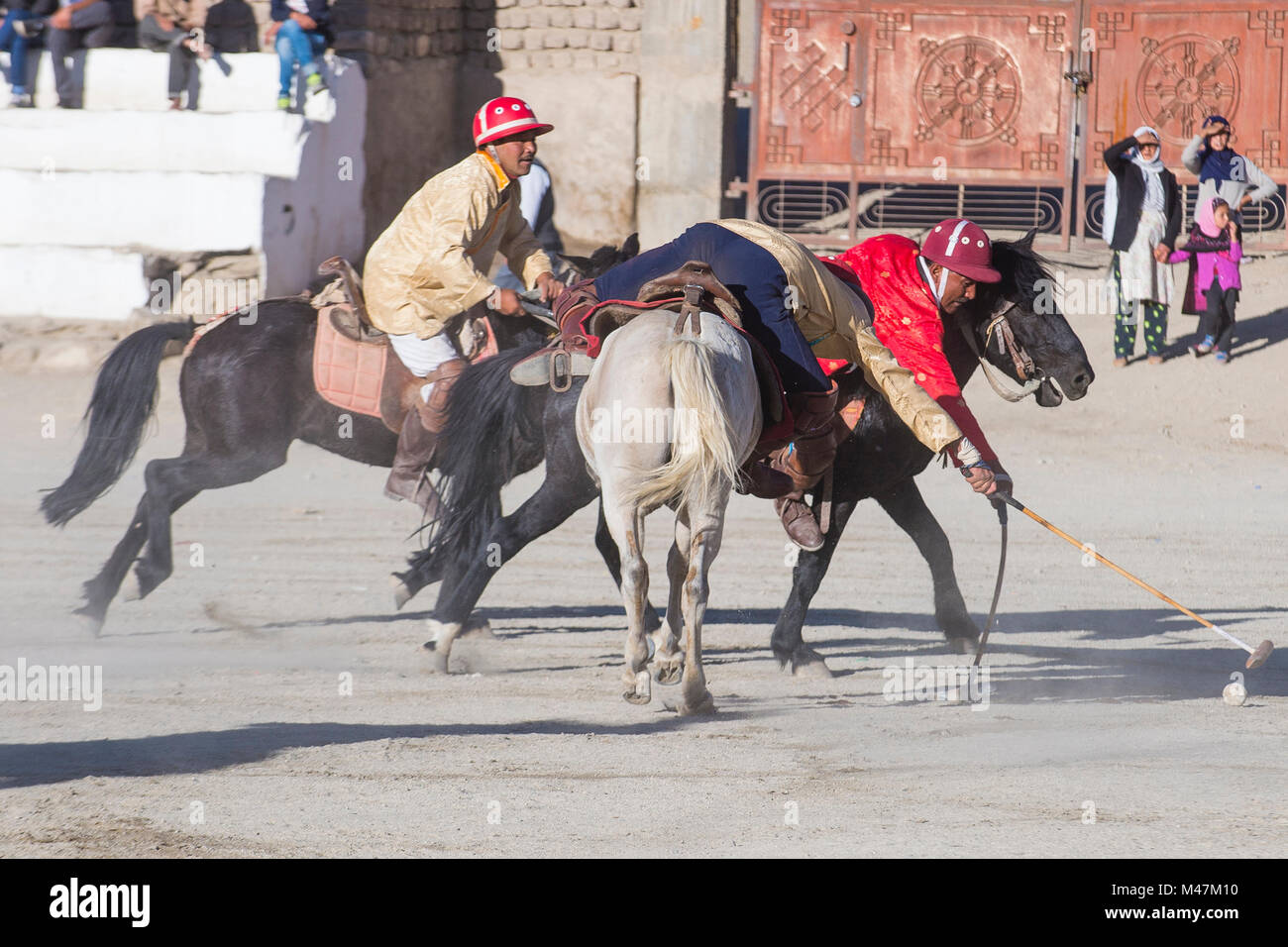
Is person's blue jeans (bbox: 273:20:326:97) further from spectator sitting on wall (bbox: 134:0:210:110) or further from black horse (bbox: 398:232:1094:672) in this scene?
black horse (bbox: 398:232:1094:672)

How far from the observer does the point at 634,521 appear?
522cm

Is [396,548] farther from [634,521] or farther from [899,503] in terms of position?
[634,521]

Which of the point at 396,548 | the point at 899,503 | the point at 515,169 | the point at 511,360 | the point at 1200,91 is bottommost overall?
the point at 396,548

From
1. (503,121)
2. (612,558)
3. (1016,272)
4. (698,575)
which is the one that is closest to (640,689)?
(698,575)

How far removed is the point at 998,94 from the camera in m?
15.5

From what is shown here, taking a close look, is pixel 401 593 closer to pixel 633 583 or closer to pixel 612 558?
pixel 612 558

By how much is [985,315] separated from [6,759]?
382 cm

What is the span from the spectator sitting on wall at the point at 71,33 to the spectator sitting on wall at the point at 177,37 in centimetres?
34

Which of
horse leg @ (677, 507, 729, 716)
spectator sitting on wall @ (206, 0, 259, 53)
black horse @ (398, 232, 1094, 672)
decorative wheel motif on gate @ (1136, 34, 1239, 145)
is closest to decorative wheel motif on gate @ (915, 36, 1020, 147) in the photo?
decorative wheel motif on gate @ (1136, 34, 1239, 145)

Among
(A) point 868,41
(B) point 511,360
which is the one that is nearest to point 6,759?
(B) point 511,360

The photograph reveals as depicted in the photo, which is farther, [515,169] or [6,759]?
[515,169]

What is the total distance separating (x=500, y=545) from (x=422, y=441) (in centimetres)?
83

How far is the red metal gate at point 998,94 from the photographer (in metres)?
15.2

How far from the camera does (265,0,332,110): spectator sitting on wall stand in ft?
46.1
